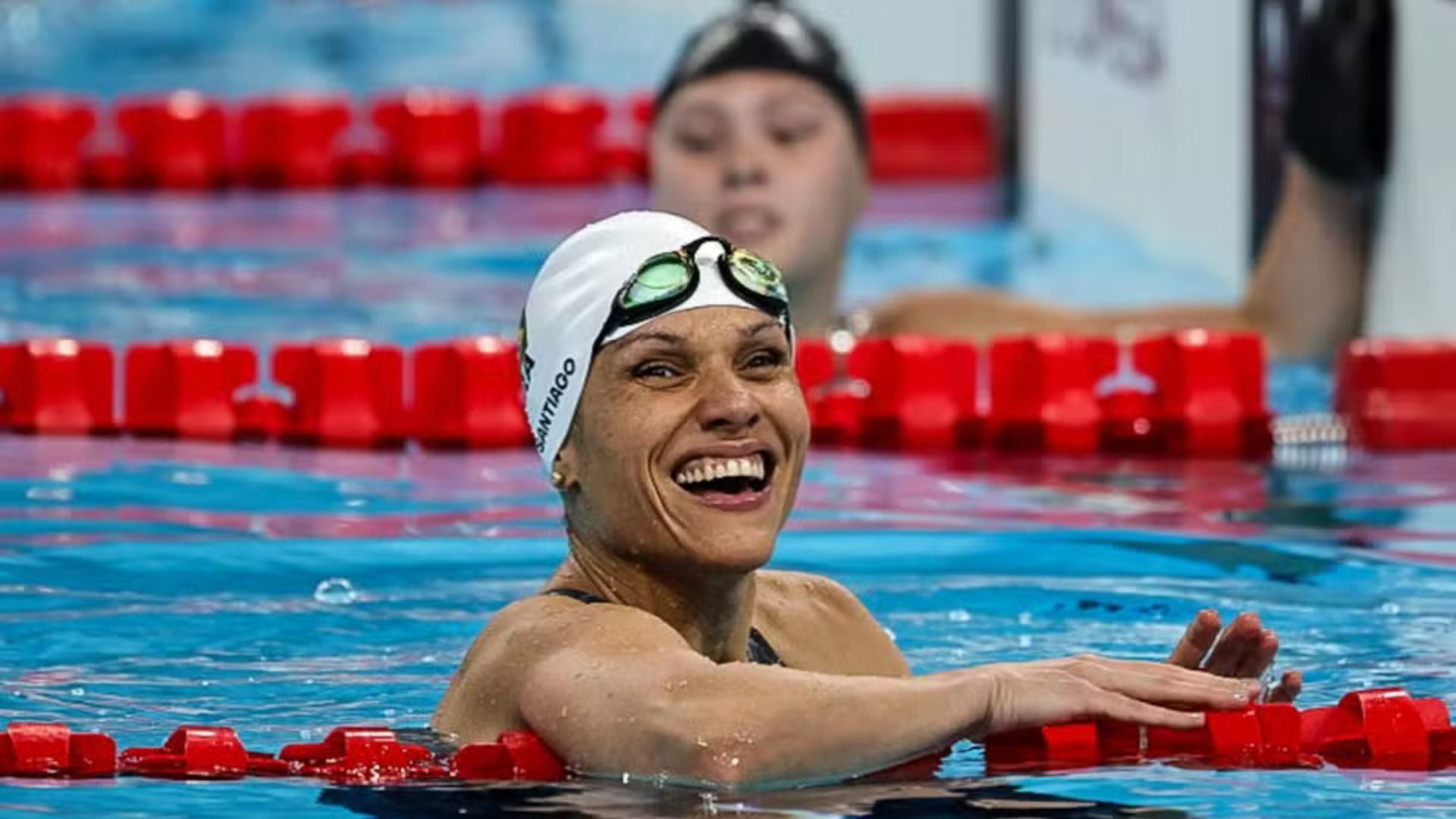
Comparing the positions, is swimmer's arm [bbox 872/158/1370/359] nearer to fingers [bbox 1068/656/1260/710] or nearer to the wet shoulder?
the wet shoulder

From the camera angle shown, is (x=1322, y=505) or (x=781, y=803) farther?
(x=1322, y=505)

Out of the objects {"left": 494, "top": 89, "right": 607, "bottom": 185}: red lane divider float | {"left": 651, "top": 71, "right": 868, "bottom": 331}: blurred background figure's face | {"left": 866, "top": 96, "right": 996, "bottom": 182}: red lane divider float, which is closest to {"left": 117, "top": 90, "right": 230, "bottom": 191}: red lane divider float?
{"left": 494, "top": 89, "right": 607, "bottom": 185}: red lane divider float

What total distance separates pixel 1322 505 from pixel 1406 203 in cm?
139

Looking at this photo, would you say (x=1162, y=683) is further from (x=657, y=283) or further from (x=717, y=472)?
(x=657, y=283)

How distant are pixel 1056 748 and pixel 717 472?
0.56 metres

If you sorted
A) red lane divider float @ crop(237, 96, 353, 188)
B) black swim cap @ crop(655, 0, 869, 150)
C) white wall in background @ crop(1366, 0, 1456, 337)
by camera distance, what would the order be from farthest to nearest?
red lane divider float @ crop(237, 96, 353, 188) → black swim cap @ crop(655, 0, 869, 150) → white wall in background @ crop(1366, 0, 1456, 337)

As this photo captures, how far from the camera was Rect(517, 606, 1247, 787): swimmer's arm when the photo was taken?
3770 millimetres

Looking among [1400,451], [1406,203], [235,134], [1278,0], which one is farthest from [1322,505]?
[235,134]

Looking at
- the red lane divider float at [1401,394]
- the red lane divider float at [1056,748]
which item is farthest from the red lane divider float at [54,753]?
the red lane divider float at [1401,394]

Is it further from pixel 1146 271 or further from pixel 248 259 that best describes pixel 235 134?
pixel 1146 271

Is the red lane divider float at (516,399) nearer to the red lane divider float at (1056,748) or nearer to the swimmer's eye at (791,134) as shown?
the swimmer's eye at (791,134)

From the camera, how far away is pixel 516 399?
24.9 feet

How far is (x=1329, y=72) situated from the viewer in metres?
7.98

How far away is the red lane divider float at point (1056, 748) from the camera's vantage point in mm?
4031
